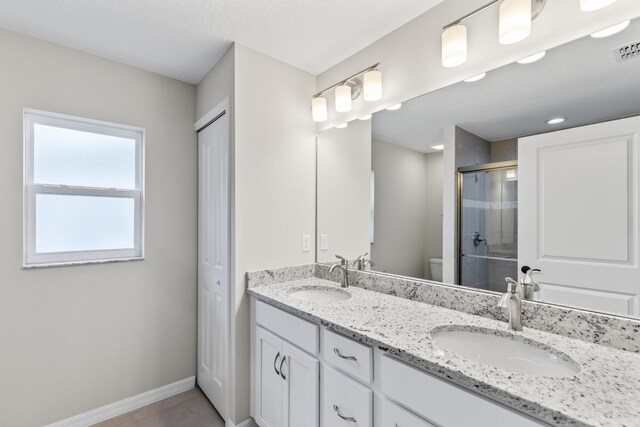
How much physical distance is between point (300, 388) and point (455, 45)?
176 centimetres

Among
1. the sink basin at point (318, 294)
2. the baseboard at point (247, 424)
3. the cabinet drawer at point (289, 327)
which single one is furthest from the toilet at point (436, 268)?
the baseboard at point (247, 424)

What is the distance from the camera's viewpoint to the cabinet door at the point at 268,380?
158 cm

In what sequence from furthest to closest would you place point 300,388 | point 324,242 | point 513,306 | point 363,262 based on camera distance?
point 324,242
point 363,262
point 300,388
point 513,306

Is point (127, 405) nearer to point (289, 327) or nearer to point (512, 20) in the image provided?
point (289, 327)

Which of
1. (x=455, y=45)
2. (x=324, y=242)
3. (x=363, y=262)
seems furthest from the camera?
(x=324, y=242)

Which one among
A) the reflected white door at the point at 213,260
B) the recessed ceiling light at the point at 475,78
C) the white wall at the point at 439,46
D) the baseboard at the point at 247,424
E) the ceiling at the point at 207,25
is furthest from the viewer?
the reflected white door at the point at 213,260

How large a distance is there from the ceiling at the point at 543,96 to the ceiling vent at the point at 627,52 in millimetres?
13

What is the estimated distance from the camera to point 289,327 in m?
1.51

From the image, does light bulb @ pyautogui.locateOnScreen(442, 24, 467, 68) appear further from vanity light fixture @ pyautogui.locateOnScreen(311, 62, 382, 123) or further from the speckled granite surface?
the speckled granite surface

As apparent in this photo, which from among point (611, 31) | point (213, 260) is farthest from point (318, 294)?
point (611, 31)

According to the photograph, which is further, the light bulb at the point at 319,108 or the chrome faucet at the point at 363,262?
the light bulb at the point at 319,108

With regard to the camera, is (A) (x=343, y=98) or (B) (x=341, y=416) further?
(A) (x=343, y=98)

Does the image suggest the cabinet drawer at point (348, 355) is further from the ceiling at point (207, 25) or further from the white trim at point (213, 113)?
the ceiling at point (207, 25)

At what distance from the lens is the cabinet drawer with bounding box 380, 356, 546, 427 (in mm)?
774
